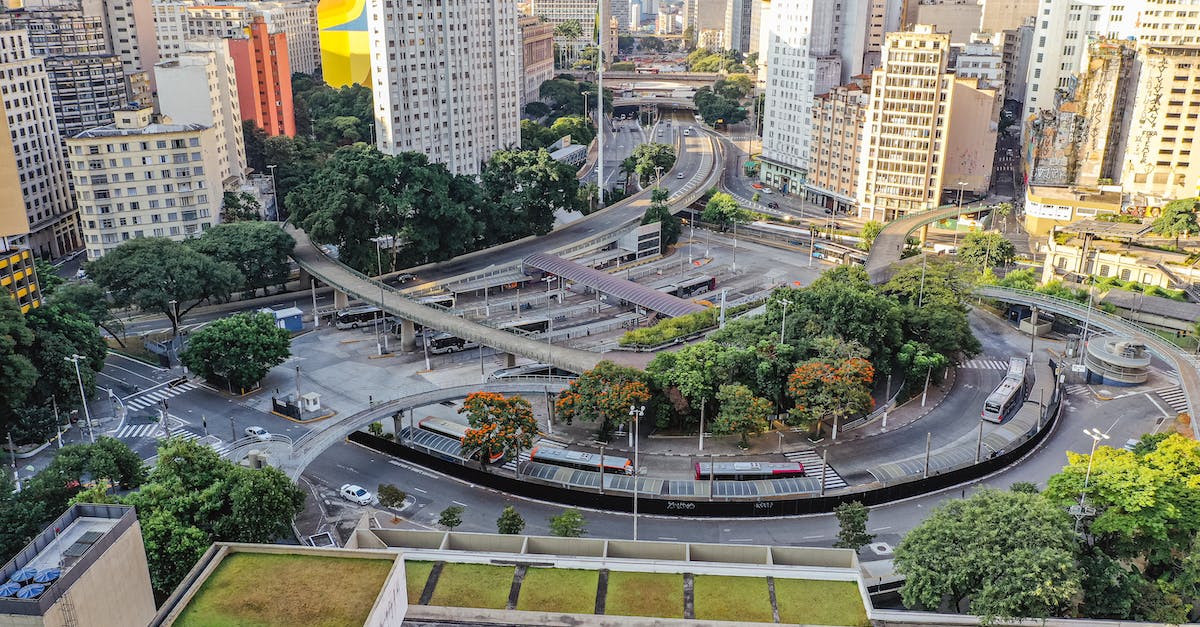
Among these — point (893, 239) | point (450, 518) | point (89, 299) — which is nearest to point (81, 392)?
point (89, 299)

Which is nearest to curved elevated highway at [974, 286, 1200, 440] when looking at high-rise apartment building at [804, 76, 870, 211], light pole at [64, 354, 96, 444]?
high-rise apartment building at [804, 76, 870, 211]

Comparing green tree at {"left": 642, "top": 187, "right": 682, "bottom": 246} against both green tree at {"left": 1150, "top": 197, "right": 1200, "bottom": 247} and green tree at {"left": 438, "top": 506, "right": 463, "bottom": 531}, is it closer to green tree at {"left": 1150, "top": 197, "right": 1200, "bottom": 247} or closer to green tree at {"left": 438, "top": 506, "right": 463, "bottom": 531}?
green tree at {"left": 1150, "top": 197, "right": 1200, "bottom": 247}

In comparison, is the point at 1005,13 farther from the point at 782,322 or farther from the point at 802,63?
the point at 782,322

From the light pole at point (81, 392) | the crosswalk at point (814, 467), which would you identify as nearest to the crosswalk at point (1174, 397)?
the crosswalk at point (814, 467)

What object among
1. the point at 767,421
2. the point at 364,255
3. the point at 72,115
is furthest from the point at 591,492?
the point at 72,115

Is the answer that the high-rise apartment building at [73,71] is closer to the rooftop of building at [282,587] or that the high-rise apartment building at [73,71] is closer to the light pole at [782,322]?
the light pole at [782,322]
